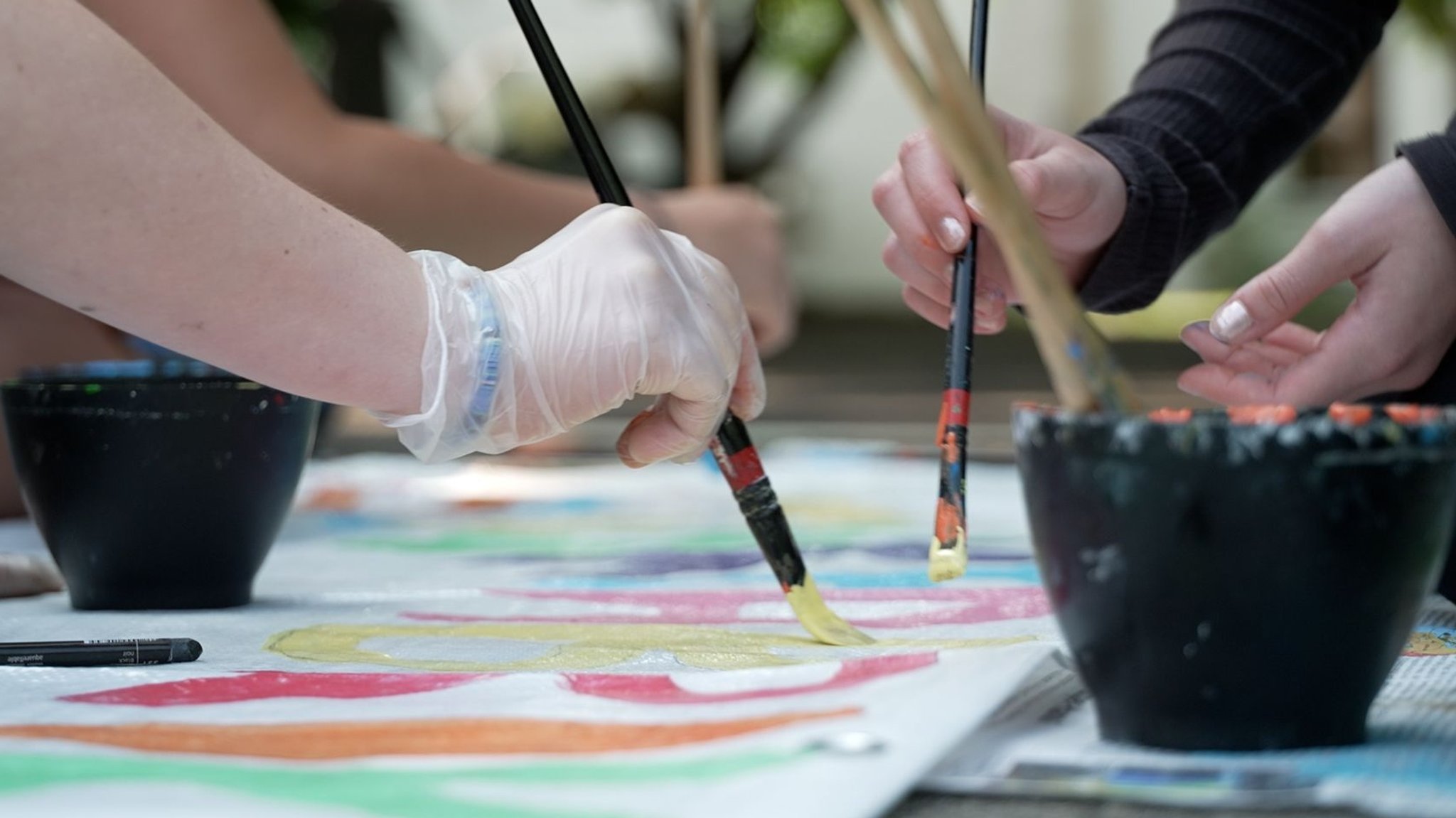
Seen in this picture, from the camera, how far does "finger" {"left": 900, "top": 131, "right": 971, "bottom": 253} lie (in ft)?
2.64

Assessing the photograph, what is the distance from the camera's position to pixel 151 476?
812 millimetres

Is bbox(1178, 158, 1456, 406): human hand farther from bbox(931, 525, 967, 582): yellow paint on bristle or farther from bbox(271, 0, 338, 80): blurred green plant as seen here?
bbox(271, 0, 338, 80): blurred green plant

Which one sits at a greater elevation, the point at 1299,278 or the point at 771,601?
the point at 1299,278

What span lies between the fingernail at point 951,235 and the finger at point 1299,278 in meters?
0.13

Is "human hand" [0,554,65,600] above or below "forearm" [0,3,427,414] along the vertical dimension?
below

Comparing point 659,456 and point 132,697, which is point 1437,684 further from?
point 132,697

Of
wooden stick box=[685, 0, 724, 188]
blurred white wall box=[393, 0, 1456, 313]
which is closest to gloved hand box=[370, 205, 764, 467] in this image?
wooden stick box=[685, 0, 724, 188]

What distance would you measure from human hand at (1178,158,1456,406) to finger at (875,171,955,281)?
140mm

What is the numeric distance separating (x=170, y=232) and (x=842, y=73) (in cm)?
638

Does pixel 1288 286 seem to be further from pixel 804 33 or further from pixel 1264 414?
pixel 804 33

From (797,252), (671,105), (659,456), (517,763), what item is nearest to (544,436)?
(659,456)

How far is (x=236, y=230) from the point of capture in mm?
643

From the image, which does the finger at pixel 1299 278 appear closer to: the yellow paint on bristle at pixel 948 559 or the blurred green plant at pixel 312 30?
the yellow paint on bristle at pixel 948 559

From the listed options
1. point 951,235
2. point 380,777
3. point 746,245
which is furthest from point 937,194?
point 746,245
